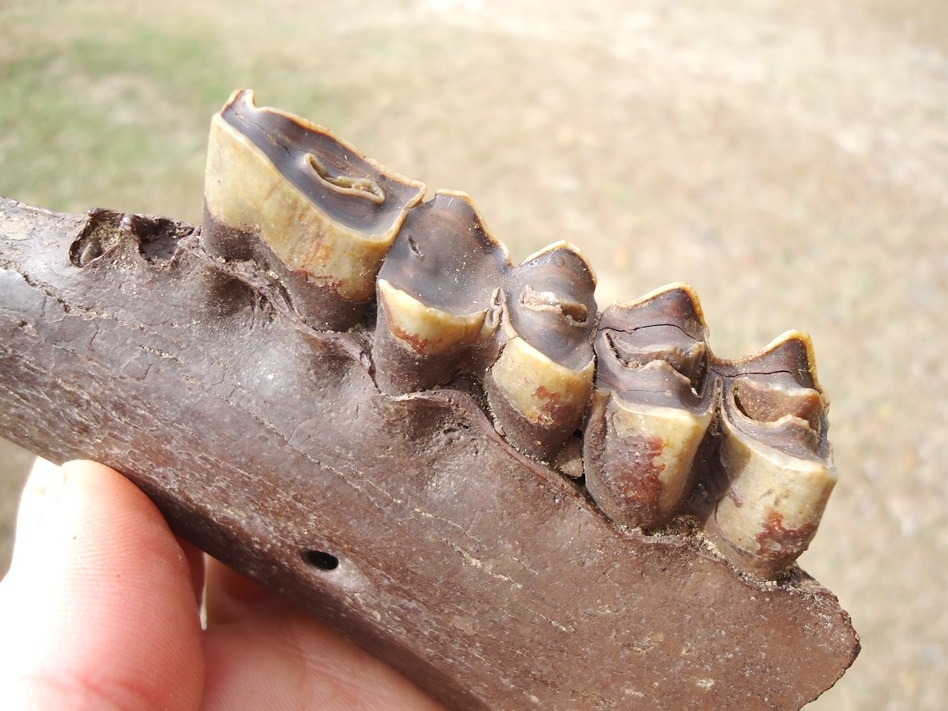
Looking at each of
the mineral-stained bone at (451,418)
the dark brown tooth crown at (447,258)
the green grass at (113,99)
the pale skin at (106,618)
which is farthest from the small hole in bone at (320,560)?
the green grass at (113,99)

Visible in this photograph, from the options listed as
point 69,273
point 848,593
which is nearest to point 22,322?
point 69,273

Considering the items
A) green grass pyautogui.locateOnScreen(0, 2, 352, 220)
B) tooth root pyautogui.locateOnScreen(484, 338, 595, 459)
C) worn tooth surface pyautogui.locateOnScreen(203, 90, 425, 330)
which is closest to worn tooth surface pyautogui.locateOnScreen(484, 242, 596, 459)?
tooth root pyautogui.locateOnScreen(484, 338, 595, 459)

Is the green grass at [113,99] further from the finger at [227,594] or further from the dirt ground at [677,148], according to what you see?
the finger at [227,594]

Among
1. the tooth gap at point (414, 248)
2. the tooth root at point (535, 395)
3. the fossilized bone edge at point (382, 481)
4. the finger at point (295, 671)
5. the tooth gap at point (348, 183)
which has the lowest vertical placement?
the finger at point (295, 671)

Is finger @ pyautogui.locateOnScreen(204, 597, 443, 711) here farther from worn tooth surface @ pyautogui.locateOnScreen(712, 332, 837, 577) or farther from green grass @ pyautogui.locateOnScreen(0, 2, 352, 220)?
green grass @ pyautogui.locateOnScreen(0, 2, 352, 220)

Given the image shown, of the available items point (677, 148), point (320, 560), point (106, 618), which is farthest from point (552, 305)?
point (677, 148)

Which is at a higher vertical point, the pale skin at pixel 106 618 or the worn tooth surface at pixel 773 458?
the worn tooth surface at pixel 773 458

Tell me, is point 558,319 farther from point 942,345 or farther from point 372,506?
point 942,345

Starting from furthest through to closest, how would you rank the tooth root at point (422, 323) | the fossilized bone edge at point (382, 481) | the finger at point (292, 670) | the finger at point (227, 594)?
1. the finger at point (227, 594)
2. the finger at point (292, 670)
3. the fossilized bone edge at point (382, 481)
4. the tooth root at point (422, 323)
